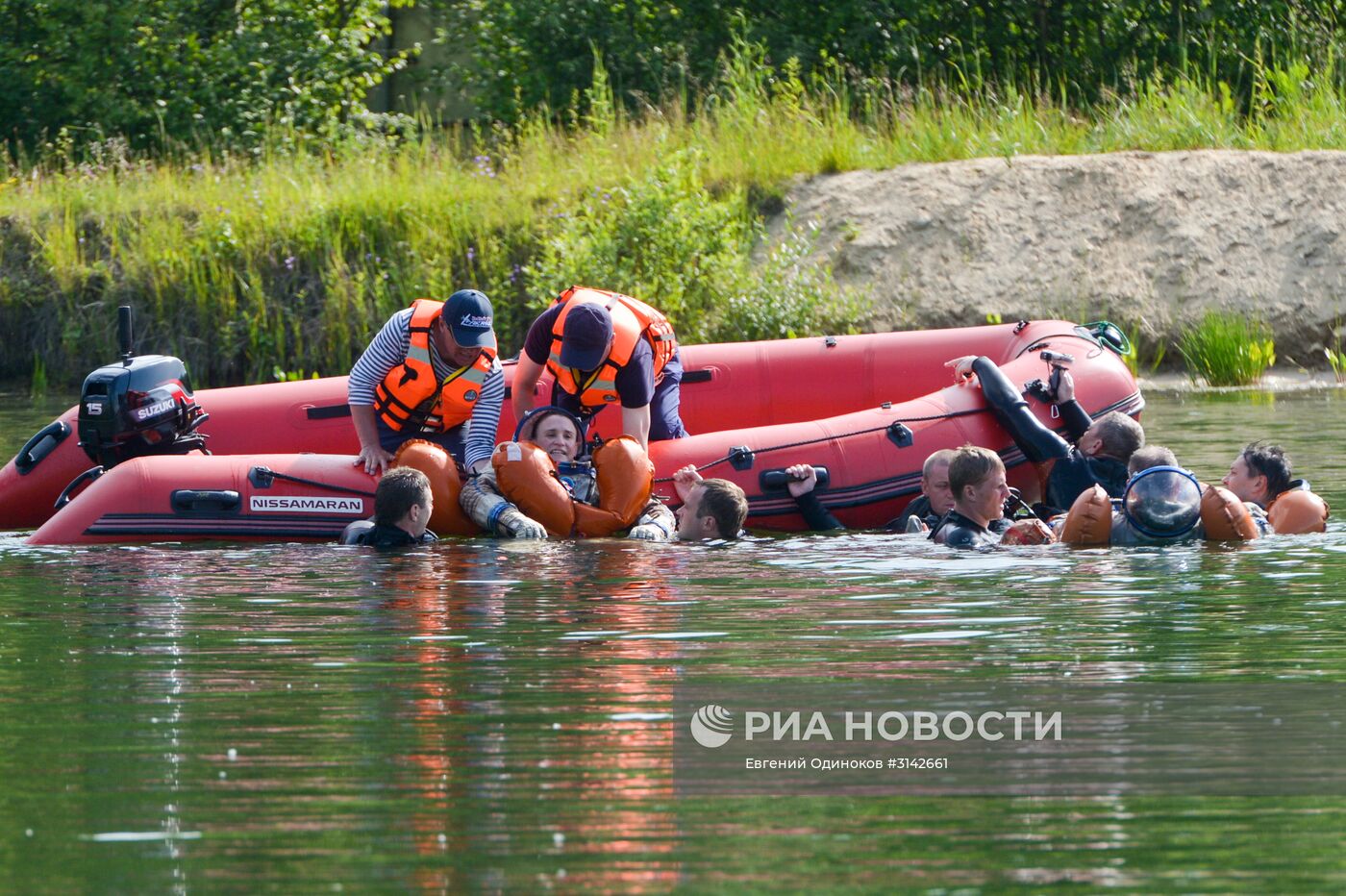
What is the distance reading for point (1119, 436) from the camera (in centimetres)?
719

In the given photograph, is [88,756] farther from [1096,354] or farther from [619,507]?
[1096,354]

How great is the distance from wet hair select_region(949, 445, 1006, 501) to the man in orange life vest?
1.31m

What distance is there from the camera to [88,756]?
4.05 m

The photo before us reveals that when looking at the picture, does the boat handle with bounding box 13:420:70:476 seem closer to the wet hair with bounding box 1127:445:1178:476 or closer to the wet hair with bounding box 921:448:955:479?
the wet hair with bounding box 921:448:955:479

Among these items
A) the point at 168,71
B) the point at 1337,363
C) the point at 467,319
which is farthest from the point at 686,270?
the point at 168,71

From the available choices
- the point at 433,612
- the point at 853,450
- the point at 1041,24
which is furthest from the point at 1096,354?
the point at 1041,24

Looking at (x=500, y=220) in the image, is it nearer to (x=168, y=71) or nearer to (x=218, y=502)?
(x=168, y=71)

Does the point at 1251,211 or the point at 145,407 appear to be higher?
the point at 1251,211

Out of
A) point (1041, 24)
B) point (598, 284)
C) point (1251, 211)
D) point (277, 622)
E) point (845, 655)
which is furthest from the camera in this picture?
point (1041, 24)

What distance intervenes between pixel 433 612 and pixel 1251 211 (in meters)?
9.51

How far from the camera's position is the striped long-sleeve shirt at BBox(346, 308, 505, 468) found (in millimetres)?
7504

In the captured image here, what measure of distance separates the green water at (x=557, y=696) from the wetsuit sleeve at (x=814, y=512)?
7.2 inches

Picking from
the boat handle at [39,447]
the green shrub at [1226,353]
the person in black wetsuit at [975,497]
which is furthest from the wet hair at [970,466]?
the green shrub at [1226,353]

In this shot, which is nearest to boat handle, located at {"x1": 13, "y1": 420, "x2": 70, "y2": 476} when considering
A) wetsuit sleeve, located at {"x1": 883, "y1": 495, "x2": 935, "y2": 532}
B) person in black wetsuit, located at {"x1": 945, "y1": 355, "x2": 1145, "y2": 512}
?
wetsuit sleeve, located at {"x1": 883, "y1": 495, "x2": 935, "y2": 532}
